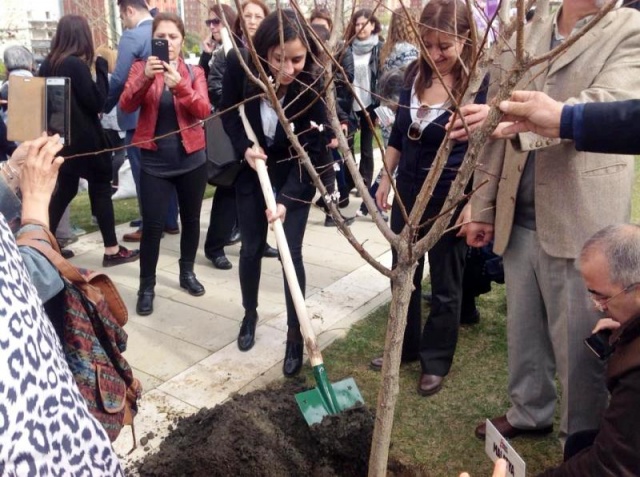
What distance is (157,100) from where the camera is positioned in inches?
154

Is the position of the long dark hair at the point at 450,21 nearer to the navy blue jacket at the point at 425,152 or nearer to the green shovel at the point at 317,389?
the navy blue jacket at the point at 425,152

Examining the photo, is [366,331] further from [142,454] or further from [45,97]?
[45,97]

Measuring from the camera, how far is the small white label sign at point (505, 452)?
6.32ft

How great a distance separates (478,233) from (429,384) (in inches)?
34.9

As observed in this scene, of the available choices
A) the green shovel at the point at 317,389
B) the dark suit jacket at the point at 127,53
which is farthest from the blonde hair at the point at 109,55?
the green shovel at the point at 317,389

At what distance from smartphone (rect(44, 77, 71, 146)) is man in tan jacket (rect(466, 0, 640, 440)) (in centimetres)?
152

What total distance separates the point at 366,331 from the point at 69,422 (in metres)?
2.63

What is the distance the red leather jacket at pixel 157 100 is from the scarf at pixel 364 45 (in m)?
2.63

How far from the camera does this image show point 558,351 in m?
2.43

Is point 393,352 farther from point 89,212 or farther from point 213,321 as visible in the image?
point 89,212

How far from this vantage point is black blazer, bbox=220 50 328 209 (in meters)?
3.16

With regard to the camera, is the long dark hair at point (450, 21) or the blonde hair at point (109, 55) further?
the blonde hair at point (109, 55)

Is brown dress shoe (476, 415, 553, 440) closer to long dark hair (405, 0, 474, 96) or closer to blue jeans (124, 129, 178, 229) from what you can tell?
long dark hair (405, 0, 474, 96)

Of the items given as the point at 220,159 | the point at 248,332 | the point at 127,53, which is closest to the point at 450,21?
the point at 220,159
